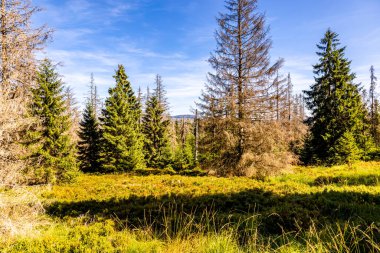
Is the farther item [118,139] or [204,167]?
[118,139]

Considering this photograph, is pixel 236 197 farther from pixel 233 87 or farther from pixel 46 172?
pixel 46 172

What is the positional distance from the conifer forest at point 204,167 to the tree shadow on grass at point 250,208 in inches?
2.6

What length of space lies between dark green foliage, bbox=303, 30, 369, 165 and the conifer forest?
123 mm

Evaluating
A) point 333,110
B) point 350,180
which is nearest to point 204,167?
point 350,180

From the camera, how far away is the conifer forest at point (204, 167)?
5.34 metres

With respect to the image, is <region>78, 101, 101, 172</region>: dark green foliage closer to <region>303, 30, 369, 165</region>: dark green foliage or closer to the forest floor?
the forest floor

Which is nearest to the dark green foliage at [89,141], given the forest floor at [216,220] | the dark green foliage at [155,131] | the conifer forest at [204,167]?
the conifer forest at [204,167]

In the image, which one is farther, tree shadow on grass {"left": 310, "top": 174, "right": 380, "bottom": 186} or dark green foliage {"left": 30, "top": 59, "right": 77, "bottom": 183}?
dark green foliage {"left": 30, "top": 59, "right": 77, "bottom": 183}

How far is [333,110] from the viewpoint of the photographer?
22.7m

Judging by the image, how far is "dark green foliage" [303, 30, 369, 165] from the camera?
21094 millimetres

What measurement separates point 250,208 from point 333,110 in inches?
728

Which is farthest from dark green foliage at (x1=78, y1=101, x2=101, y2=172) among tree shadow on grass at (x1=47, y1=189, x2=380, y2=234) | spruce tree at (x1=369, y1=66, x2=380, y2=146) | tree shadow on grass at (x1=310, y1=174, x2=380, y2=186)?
spruce tree at (x1=369, y1=66, x2=380, y2=146)

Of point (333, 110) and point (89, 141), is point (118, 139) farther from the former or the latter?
point (333, 110)

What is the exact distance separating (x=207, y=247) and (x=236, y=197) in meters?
6.96
